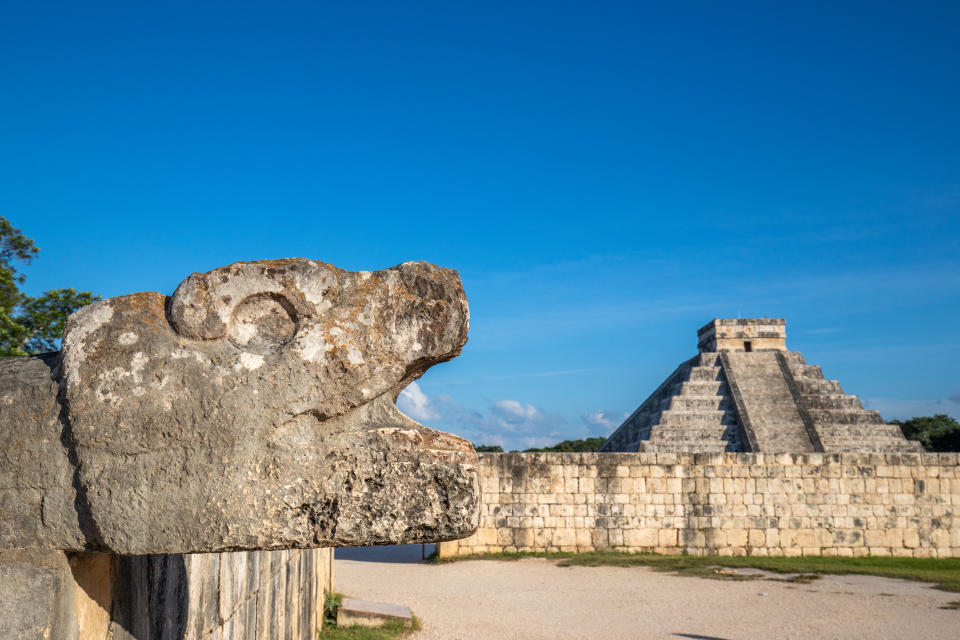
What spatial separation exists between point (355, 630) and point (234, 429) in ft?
24.9

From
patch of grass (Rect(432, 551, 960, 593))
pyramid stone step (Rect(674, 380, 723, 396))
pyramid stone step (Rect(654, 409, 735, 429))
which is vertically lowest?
patch of grass (Rect(432, 551, 960, 593))

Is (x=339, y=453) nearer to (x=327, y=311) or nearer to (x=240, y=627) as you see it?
(x=327, y=311)

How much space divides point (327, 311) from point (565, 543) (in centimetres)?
1449

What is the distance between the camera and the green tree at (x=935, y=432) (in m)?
38.1

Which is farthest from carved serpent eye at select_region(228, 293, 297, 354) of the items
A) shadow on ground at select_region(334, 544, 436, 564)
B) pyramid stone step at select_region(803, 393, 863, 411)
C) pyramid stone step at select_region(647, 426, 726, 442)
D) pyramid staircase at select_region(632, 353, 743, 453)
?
pyramid stone step at select_region(803, 393, 863, 411)

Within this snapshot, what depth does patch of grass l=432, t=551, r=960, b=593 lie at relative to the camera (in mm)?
13094

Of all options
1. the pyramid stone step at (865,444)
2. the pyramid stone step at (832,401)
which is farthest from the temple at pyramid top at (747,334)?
the pyramid stone step at (865,444)

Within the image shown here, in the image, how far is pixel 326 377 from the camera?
1700mm

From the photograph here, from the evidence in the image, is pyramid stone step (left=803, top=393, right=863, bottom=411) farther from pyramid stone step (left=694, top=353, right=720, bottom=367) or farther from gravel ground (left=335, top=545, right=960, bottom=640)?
gravel ground (left=335, top=545, right=960, bottom=640)

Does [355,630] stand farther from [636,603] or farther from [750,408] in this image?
[750,408]

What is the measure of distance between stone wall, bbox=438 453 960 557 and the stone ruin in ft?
45.7

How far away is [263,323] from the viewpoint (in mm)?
1759

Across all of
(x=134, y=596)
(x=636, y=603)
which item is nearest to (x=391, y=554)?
(x=636, y=603)

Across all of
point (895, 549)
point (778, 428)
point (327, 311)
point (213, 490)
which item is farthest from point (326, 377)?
point (778, 428)
